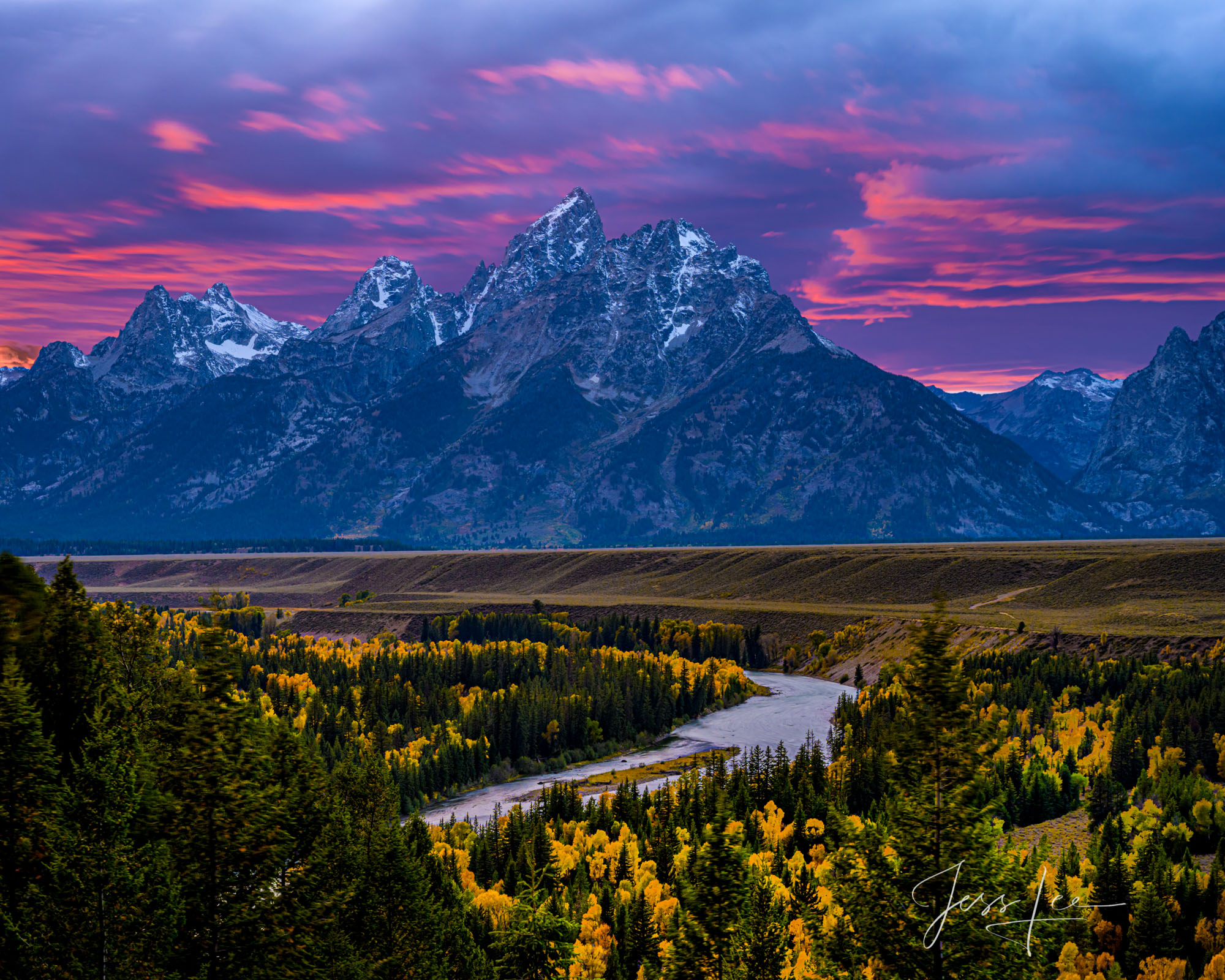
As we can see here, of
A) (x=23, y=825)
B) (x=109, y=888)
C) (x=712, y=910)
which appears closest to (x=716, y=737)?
(x=712, y=910)

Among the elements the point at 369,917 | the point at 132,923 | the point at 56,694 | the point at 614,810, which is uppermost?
the point at 56,694

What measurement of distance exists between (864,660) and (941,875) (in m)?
174

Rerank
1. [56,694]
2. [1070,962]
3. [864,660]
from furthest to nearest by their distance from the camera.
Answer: [864,660] < [1070,962] < [56,694]

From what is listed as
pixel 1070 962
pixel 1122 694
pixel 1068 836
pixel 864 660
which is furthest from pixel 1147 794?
pixel 864 660

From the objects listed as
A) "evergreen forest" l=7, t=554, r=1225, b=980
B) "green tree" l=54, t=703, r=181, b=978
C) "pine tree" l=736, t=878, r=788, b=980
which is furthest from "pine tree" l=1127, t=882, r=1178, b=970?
"green tree" l=54, t=703, r=181, b=978

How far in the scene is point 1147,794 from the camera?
9250 cm

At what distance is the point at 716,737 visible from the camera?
505 feet

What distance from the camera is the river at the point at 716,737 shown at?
127125mm

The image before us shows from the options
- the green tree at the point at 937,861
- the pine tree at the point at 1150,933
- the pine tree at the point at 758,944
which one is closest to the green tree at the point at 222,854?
the green tree at the point at 937,861

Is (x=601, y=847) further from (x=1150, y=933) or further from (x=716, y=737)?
(x=716, y=737)

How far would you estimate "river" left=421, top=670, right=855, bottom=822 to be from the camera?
127m

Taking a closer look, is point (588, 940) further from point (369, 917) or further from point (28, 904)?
point (28, 904)

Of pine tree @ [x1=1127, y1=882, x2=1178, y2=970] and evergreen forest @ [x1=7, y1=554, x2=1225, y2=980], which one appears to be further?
pine tree @ [x1=1127, y1=882, x2=1178, y2=970]
